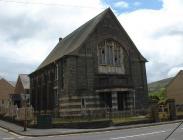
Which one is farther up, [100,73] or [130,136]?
[100,73]

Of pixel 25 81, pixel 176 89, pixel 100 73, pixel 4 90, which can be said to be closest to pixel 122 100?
pixel 100 73

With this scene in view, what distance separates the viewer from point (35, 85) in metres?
54.6

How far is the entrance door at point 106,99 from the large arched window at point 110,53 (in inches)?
140

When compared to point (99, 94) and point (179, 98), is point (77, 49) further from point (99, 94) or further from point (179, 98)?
point (179, 98)

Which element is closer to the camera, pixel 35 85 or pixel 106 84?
pixel 106 84

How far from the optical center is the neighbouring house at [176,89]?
74769 mm

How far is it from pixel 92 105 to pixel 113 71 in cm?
498

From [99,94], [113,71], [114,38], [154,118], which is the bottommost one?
[154,118]

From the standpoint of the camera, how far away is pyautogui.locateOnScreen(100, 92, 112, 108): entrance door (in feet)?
127

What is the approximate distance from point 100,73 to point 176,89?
132 ft

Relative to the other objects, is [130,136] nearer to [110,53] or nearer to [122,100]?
[122,100]

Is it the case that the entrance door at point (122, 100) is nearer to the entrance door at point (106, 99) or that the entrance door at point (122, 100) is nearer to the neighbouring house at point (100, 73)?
the neighbouring house at point (100, 73)

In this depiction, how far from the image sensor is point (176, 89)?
76.0 m

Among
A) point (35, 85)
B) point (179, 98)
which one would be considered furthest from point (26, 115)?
point (179, 98)
